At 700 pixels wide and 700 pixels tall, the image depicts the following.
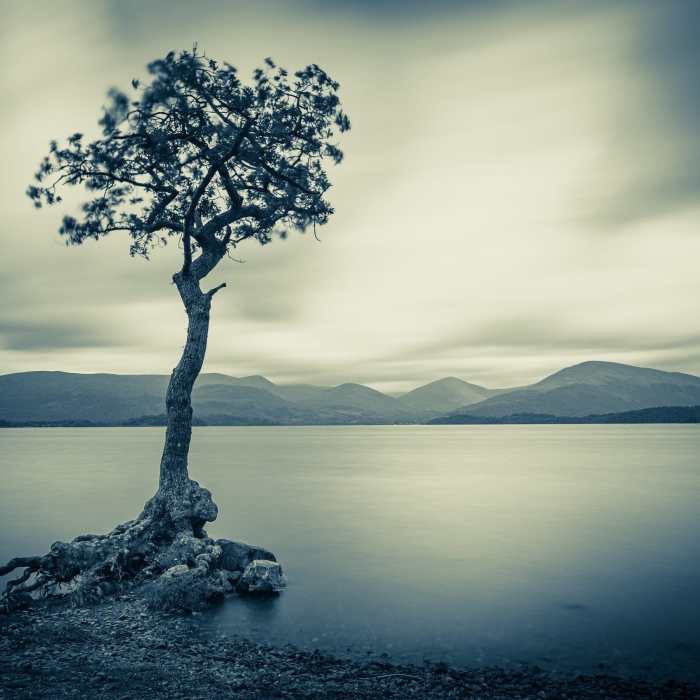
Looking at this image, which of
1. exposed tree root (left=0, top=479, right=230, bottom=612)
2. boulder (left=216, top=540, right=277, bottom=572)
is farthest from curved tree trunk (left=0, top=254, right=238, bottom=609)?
boulder (left=216, top=540, right=277, bottom=572)

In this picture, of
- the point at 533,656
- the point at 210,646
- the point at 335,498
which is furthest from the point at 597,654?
the point at 335,498

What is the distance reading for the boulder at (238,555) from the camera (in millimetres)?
14406

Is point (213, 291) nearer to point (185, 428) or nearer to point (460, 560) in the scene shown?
point (185, 428)

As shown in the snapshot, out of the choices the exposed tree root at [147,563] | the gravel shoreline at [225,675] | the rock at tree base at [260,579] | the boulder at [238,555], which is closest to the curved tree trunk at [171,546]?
the exposed tree root at [147,563]

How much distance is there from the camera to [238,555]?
14609 mm

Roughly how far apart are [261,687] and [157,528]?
24.5 ft

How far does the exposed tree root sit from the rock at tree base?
1.74ft

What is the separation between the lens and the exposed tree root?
38.8 ft

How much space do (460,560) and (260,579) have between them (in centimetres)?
752

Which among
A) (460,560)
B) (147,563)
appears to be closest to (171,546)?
(147,563)

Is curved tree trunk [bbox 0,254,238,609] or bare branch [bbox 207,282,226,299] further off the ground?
bare branch [bbox 207,282,226,299]

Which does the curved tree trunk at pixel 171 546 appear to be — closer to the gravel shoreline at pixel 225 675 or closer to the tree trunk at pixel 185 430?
the tree trunk at pixel 185 430

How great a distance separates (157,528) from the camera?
14.4m

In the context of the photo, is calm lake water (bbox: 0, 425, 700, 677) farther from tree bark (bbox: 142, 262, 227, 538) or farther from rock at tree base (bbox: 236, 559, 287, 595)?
tree bark (bbox: 142, 262, 227, 538)
